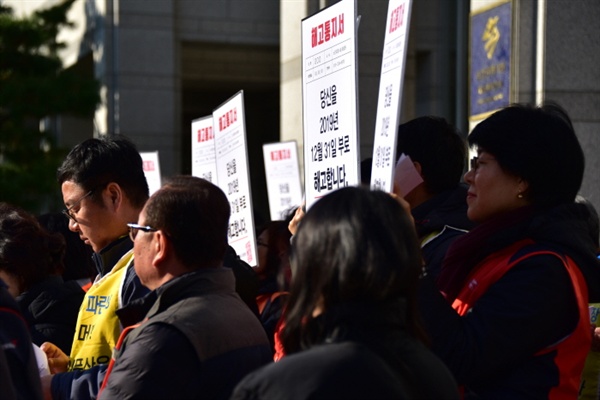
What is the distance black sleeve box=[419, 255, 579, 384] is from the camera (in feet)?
11.3

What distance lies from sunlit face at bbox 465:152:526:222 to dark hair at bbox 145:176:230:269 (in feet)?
2.83

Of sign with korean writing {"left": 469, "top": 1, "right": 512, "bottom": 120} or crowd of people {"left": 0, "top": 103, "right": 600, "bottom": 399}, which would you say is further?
sign with korean writing {"left": 469, "top": 1, "right": 512, "bottom": 120}

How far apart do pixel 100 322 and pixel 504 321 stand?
1437 millimetres

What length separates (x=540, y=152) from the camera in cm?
373

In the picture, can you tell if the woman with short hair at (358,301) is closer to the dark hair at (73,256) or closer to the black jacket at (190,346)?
the black jacket at (190,346)

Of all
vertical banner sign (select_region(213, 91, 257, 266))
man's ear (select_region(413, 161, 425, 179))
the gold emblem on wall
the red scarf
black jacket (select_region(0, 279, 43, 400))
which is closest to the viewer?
black jacket (select_region(0, 279, 43, 400))

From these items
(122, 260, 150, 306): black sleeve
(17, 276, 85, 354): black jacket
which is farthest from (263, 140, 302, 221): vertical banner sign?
(122, 260, 150, 306): black sleeve

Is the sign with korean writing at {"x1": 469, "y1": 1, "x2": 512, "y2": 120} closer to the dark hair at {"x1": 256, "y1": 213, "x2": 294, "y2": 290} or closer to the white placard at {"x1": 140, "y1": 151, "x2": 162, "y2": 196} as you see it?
the dark hair at {"x1": 256, "y1": 213, "x2": 294, "y2": 290}

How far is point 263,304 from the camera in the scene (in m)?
6.48

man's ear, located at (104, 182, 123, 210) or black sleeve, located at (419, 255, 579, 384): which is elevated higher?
man's ear, located at (104, 182, 123, 210)

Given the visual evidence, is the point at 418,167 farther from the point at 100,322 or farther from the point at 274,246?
the point at 274,246

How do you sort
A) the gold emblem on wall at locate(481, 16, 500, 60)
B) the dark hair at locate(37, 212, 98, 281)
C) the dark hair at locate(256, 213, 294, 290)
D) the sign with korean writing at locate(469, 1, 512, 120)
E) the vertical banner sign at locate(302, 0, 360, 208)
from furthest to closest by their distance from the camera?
the gold emblem on wall at locate(481, 16, 500, 60) < the sign with korean writing at locate(469, 1, 512, 120) < the dark hair at locate(256, 213, 294, 290) < the dark hair at locate(37, 212, 98, 281) < the vertical banner sign at locate(302, 0, 360, 208)

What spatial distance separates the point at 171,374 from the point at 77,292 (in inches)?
87.3

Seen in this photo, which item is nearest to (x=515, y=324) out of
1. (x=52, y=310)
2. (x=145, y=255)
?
(x=145, y=255)
